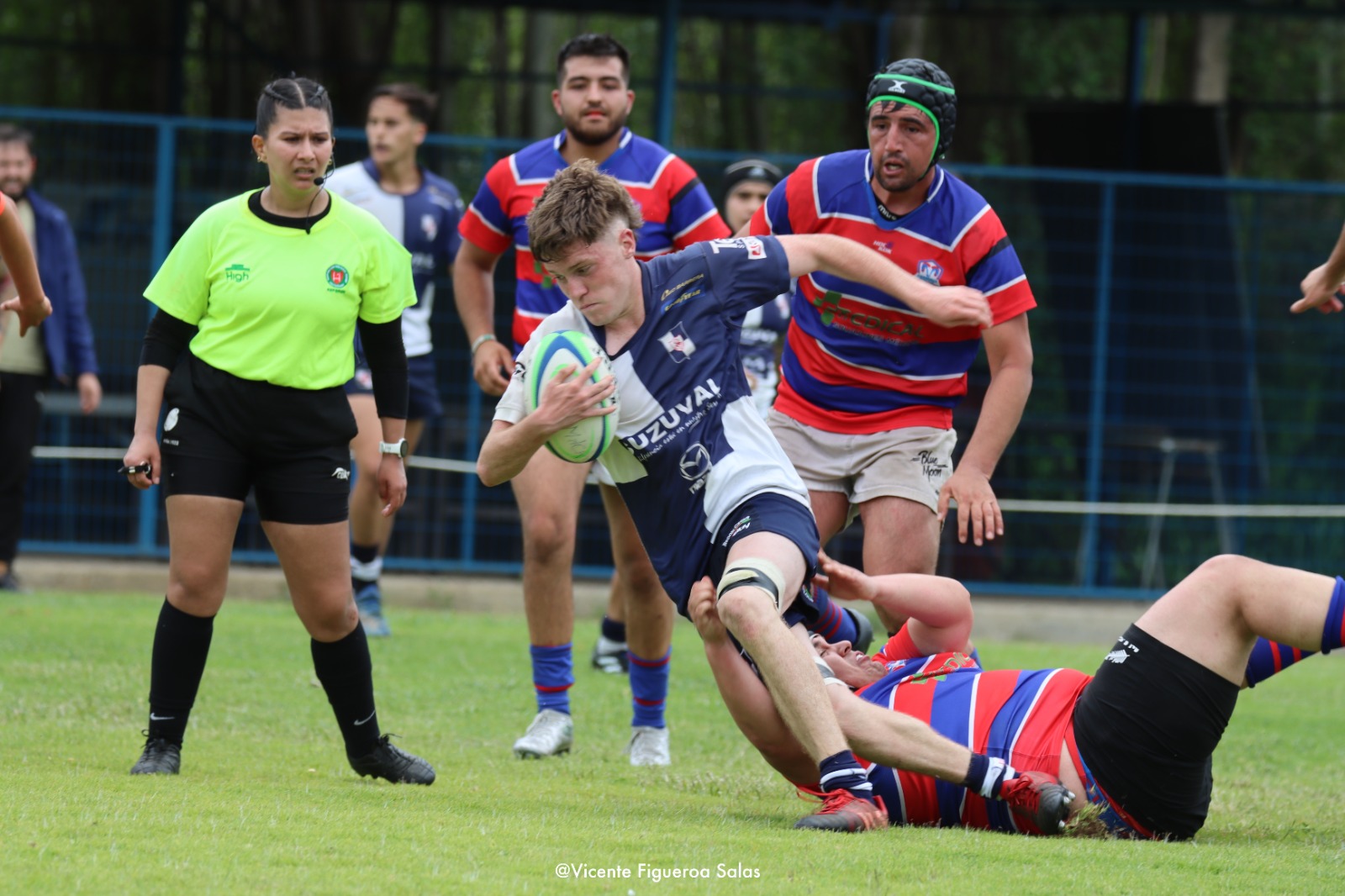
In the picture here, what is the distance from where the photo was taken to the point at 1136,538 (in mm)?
12461

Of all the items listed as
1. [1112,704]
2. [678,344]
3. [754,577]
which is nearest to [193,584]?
[678,344]

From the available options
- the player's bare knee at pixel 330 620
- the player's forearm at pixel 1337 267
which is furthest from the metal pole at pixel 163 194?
the player's forearm at pixel 1337 267

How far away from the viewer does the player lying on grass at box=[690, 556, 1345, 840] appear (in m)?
4.36

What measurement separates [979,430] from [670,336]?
1.30 metres

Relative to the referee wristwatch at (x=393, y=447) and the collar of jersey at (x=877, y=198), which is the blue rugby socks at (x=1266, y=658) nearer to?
the collar of jersey at (x=877, y=198)

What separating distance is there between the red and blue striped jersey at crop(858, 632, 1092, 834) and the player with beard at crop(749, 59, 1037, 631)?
88 cm

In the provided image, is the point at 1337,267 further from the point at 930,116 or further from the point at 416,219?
the point at 416,219

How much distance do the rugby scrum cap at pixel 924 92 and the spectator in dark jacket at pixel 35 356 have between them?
243 inches

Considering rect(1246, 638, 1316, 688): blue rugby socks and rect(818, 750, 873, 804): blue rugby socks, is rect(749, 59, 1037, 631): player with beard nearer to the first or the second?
rect(1246, 638, 1316, 688): blue rugby socks

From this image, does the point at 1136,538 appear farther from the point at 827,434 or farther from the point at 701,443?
the point at 701,443

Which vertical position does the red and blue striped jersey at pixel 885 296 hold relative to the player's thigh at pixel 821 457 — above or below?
above

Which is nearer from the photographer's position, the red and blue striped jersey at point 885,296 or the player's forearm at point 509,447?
the player's forearm at point 509,447

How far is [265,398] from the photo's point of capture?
5070mm

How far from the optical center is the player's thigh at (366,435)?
8.67m
